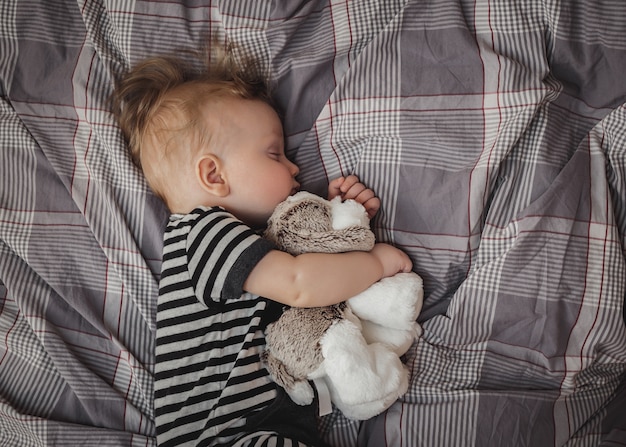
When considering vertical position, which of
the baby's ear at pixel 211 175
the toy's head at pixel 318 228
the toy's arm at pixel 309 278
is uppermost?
the baby's ear at pixel 211 175

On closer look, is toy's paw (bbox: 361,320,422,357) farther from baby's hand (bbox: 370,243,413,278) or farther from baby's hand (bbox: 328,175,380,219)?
baby's hand (bbox: 328,175,380,219)

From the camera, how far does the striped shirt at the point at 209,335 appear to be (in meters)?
1.09

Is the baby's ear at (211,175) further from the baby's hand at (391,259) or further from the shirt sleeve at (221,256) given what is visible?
the baby's hand at (391,259)

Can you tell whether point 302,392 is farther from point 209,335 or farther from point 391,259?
point 391,259

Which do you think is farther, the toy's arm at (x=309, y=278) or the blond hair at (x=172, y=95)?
the blond hair at (x=172, y=95)

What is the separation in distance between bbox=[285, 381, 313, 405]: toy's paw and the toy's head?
26 centimetres

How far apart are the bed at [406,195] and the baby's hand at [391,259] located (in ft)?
0.15

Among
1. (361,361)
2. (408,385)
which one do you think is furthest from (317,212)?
(408,385)

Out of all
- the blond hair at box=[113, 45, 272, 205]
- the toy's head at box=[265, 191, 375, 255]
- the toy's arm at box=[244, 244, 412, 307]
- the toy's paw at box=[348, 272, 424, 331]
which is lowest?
the toy's paw at box=[348, 272, 424, 331]

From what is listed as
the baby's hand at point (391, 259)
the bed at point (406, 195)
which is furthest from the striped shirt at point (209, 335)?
the baby's hand at point (391, 259)

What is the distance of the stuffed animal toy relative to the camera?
3.51 ft

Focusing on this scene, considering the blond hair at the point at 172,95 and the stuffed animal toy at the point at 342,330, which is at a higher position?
the blond hair at the point at 172,95

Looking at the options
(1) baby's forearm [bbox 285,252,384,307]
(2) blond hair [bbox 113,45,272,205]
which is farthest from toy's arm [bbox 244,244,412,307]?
(2) blond hair [bbox 113,45,272,205]

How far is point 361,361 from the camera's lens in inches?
41.8
